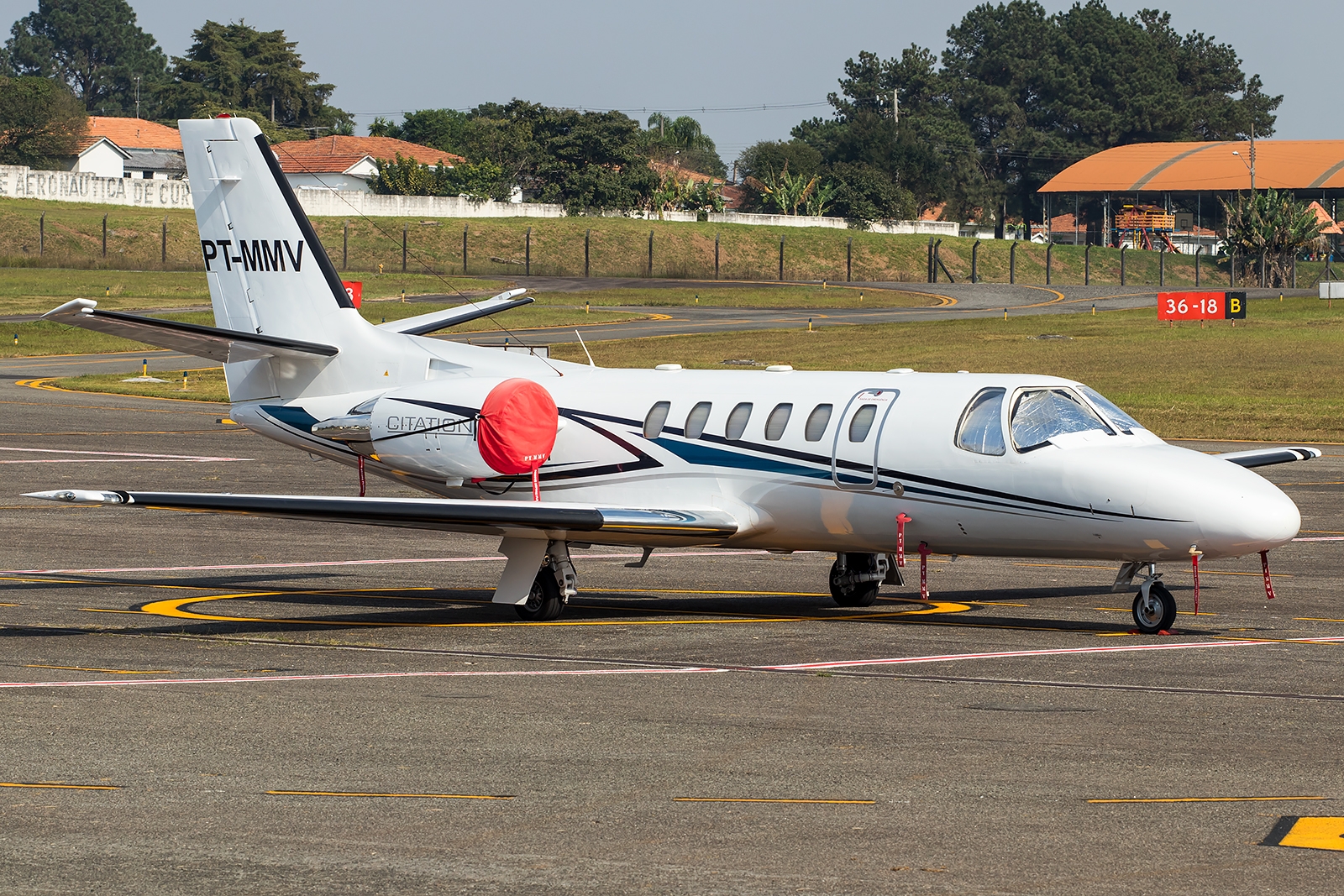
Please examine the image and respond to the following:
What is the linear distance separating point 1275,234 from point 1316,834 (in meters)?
124

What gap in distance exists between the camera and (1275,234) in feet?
412

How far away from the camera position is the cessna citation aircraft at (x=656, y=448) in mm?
18156

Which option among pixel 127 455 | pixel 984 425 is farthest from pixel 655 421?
pixel 127 455

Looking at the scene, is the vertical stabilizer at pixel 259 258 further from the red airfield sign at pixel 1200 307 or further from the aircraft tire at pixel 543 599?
the red airfield sign at pixel 1200 307

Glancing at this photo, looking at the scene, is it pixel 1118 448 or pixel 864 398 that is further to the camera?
pixel 864 398

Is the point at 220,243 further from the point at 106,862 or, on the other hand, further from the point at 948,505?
the point at 106,862

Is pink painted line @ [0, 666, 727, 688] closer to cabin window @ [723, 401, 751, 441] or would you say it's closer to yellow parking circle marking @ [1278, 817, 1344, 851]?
cabin window @ [723, 401, 751, 441]

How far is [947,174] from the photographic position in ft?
622

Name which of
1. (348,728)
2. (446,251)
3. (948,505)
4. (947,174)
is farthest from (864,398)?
(947,174)

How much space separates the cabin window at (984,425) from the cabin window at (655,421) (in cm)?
387

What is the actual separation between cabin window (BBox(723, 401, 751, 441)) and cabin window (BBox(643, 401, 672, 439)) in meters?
0.88

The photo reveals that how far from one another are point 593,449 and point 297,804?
397 inches

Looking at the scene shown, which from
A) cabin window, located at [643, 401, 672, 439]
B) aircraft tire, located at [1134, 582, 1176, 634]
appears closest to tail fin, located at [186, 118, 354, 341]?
cabin window, located at [643, 401, 672, 439]

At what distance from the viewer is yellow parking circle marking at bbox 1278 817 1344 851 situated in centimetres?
1032
